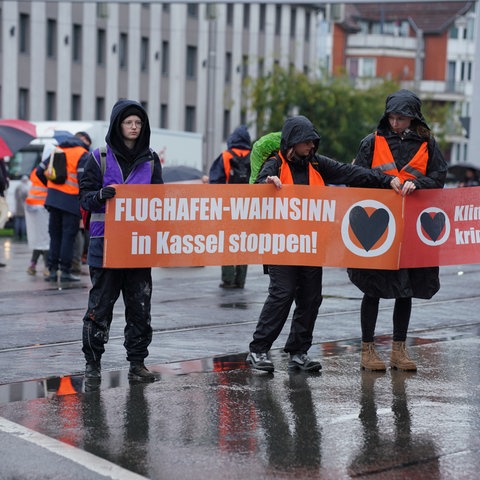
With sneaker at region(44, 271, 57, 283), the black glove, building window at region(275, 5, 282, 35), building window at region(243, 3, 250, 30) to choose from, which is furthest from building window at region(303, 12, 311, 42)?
the black glove

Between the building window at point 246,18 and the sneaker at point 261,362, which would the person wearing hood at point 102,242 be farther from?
the building window at point 246,18

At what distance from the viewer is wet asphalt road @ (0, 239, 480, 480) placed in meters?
6.13

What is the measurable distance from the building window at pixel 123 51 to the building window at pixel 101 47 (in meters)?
1.19

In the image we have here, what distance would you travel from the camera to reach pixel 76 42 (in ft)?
202

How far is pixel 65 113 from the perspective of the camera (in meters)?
60.7

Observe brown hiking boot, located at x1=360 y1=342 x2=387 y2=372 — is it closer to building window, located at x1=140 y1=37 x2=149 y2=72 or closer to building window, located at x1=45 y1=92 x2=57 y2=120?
building window, located at x1=45 y1=92 x2=57 y2=120

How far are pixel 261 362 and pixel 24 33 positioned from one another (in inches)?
2008

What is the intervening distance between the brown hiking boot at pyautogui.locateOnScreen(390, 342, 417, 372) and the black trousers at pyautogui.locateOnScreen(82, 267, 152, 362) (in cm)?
167

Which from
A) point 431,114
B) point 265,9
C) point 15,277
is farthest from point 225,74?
point 15,277

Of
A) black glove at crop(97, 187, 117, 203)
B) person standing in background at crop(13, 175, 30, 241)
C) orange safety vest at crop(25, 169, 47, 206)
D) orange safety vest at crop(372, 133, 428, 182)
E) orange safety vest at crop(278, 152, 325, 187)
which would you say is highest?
orange safety vest at crop(372, 133, 428, 182)

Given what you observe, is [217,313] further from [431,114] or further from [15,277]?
[431,114]

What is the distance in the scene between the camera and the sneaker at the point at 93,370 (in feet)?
27.4

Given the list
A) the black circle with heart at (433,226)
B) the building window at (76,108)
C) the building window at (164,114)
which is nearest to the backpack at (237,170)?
the black circle with heart at (433,226)

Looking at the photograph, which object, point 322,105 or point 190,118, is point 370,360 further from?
point 190,118
